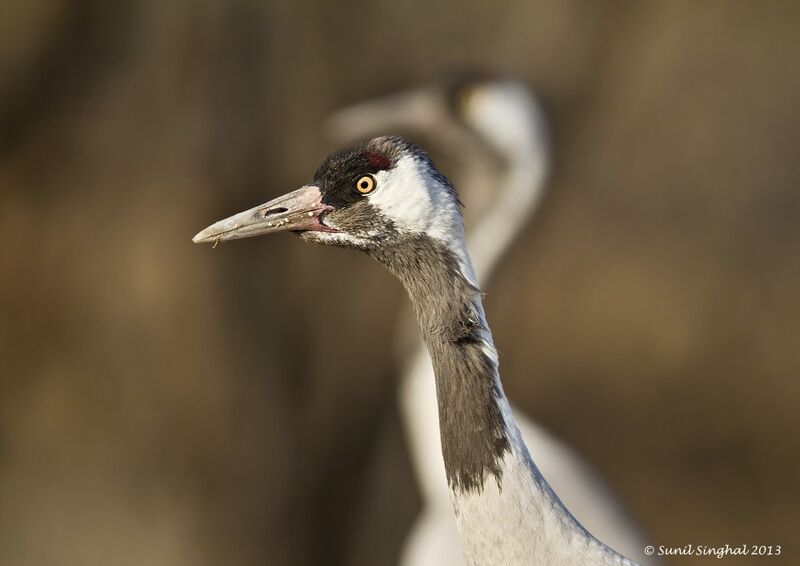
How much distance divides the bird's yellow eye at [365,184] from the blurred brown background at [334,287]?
2.90 metres

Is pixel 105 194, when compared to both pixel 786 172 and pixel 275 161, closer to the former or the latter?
pixel 275 161

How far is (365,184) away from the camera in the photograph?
1.66 metres

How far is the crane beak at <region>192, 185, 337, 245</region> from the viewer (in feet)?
5.52

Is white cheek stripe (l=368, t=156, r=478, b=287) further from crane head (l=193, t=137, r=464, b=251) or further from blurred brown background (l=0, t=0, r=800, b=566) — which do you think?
blurred brown background (l=0, t=0, r=800, b=566)

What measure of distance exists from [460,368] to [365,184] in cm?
38

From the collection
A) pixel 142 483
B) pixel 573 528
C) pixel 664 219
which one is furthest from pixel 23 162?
pixel 573 528

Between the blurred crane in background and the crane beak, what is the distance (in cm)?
119

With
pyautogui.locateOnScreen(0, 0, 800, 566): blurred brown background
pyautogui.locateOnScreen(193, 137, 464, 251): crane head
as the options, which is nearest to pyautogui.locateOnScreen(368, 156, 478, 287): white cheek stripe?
pyautogui.locateOnScreen(193, 137, 464, 251): crane head

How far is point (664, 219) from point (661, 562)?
249cm

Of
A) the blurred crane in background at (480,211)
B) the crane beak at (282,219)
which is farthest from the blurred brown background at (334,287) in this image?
the crane beak at (282,219)

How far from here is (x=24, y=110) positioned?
14.0 feet

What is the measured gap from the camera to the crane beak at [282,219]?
5.52 feet

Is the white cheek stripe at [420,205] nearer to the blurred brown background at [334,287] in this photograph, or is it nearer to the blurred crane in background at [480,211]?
the blurred crane in background at [480,211]

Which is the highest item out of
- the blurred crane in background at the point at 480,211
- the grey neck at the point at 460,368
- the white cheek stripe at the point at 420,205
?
the blurred crane in background at the point at 480,211
